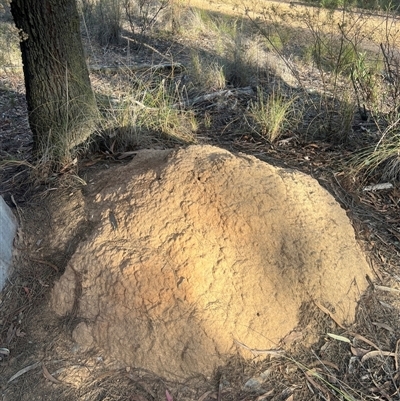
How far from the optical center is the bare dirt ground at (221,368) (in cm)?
201

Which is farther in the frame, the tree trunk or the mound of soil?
the tree trunk

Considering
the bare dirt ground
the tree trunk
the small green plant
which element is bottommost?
the bare dirt ground

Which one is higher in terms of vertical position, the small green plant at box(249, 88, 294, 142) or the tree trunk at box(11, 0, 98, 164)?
the tree trunk at box(11, 0, 98, 164)

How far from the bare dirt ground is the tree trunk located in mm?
257

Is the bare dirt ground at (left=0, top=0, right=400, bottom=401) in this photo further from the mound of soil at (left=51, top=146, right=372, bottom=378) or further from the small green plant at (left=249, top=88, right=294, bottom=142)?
the small green plant at (left=249, top=88, right=294, bottom=142)

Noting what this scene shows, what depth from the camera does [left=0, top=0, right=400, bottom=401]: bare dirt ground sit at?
2006 mm

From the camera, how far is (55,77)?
3.09m

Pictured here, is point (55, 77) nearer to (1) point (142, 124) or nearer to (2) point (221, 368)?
(1) point (142, 124)

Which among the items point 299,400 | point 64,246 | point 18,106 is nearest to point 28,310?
point 64,246

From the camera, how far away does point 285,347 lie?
2133 millimetres

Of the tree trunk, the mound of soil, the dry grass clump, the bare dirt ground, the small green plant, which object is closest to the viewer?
the bare dirt ground

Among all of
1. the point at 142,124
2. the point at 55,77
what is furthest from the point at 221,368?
the point at 55,77

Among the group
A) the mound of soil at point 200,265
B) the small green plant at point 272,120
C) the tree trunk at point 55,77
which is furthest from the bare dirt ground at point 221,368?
the small green plant at point 272,120

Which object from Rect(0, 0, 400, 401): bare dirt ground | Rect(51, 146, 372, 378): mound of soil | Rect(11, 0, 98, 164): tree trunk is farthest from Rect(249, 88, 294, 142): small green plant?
Rect(11, 0, 98, 164): tree trunk
